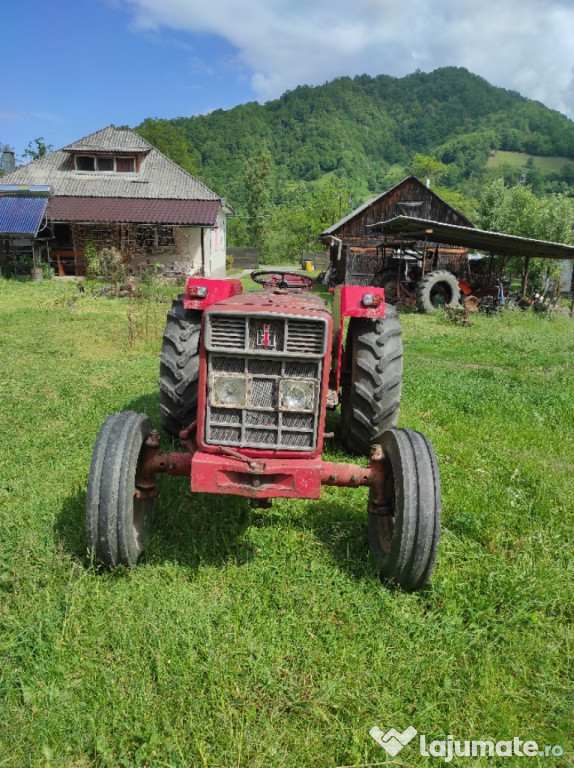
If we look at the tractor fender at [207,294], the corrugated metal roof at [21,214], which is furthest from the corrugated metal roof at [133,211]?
the tractor fender at [207,294]

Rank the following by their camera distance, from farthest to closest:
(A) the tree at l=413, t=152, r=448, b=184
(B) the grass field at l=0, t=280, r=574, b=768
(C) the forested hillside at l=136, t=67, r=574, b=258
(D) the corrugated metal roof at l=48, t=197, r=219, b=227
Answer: (A) the tree at l=413, t=152, r=448, b=184
(C) the forested hillside at l=136, t=67, r=574, b=258
(D) the corrugated metal roof at l=48, t=197, r=219, b=227
(B) the grass field at l=0, t=280, r=574, b=768

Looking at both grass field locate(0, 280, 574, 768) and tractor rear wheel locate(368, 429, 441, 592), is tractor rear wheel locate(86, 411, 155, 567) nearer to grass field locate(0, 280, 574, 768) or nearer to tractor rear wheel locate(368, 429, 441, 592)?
grass field locate(0, 280, 574, 768)

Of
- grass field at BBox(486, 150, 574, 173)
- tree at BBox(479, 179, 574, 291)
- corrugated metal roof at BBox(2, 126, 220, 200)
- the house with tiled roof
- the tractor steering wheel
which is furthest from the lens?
grass field at BBox(486, 150, 574, 173)

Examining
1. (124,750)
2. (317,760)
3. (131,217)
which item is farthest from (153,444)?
(131,217)

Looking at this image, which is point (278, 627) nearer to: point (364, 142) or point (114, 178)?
point (114, 178)

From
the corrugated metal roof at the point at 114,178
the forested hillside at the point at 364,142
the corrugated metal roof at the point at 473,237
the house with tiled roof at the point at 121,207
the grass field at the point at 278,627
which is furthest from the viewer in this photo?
the forested hillside at the point at 364,142

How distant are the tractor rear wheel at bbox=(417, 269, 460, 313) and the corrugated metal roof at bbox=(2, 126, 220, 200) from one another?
12.4 meters

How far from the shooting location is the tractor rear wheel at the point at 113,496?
2.87 metres

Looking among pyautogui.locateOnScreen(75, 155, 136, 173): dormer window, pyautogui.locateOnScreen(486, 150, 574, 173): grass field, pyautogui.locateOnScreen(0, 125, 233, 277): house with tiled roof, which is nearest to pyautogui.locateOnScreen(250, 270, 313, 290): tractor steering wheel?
pyautogui.locateOnScreen(0, 125, 233, 277): house with tiled roof

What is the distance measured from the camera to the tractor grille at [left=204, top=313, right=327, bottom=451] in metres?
2.97

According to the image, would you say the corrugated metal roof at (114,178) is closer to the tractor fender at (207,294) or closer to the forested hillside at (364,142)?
the tractor fender at (207,294)

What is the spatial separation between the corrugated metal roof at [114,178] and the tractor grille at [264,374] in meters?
22.2

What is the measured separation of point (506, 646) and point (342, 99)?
143435mm

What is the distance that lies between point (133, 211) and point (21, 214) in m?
4.29
